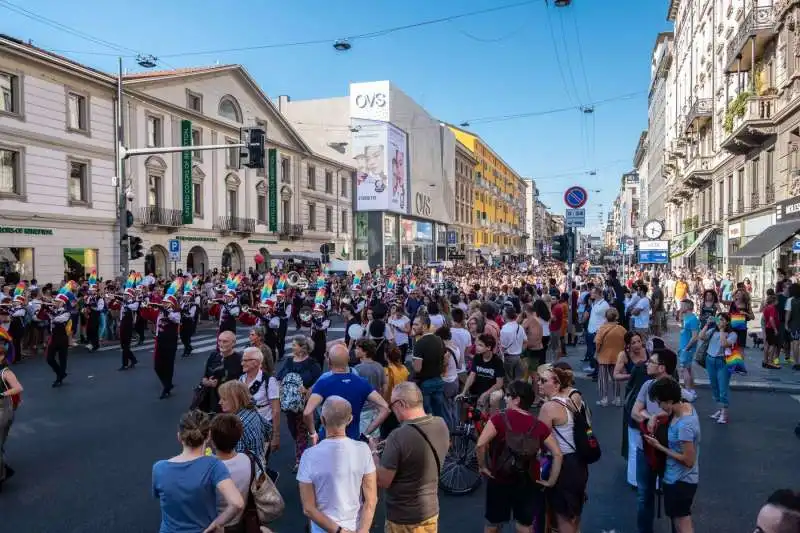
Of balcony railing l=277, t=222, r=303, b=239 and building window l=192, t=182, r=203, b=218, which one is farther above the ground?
building window l=192, t=182, r=203, b=218

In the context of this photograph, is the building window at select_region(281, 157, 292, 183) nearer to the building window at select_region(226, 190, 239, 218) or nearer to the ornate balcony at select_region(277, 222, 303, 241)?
the ornate balcony at select_region(277, 222, 303, 241)

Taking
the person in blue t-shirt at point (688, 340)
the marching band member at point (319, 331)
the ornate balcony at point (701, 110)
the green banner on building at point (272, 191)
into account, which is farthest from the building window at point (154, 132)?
the ornate balcony at point (701, 110)

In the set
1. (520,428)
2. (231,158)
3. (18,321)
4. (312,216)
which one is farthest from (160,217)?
(520,428)

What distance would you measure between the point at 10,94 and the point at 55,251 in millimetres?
5957

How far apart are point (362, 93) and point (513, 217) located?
216 feet

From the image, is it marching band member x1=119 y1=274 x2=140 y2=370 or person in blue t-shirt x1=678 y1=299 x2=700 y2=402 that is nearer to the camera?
person in blue t-shirt x1=678 y1=299 x2=700 y2=402

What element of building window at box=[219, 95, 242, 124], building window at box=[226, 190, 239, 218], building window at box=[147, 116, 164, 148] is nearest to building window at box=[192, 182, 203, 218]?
building window at box=[226, 190, 239, 218]

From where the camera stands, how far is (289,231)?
40.2m

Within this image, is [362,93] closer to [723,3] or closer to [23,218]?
[723,3]

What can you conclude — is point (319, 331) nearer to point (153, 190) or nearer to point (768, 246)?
point (768, 246)

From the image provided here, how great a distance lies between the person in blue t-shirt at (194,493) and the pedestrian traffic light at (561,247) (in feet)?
37.2

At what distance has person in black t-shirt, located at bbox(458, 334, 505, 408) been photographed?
679 centimetres

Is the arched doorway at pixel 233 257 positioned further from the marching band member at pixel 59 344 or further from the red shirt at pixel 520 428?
the red shirt at pixel 520 428

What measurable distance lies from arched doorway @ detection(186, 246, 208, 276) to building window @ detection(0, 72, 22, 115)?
37.9 feet
